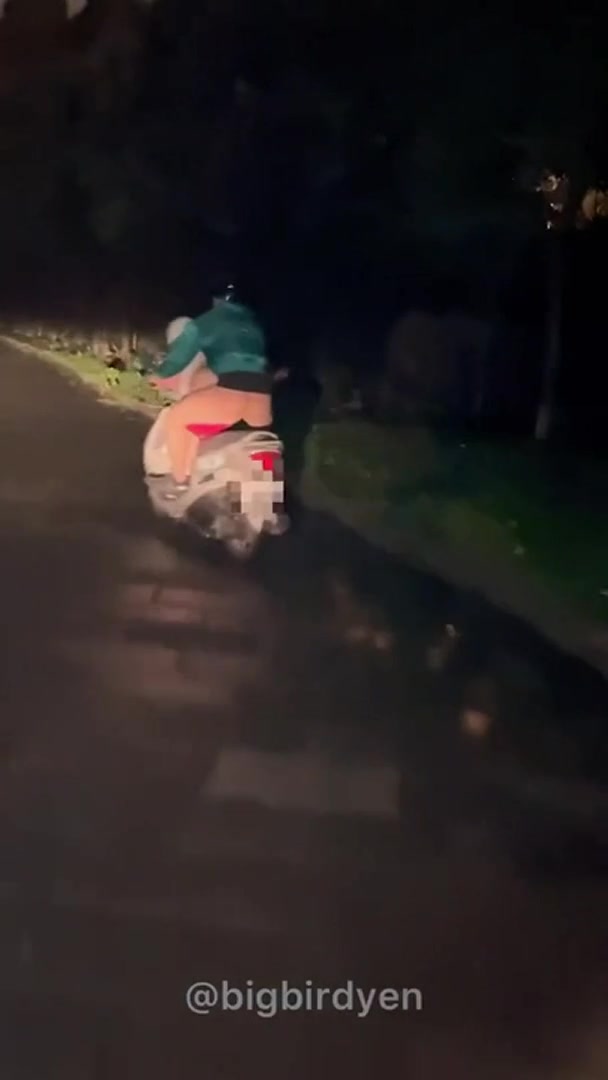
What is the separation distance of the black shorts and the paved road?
105 millimetres

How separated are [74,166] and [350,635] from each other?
20.2 inches

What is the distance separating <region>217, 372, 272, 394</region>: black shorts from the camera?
3.87 feet

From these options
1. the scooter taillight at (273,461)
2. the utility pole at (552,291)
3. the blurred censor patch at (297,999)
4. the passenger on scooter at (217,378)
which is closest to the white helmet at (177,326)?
the passenger on scooter at (217,378)

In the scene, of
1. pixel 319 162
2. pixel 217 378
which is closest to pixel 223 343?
pixel 217 378

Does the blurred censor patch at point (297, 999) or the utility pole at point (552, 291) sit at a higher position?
the utility pole at point (552, 291)

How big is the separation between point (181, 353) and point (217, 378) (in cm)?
4

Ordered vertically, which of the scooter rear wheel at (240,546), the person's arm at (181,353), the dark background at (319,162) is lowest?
the scooter rear wheel at (240,546)

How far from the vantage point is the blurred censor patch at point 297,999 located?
1171mm

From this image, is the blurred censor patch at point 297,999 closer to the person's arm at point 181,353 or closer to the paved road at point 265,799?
the paved road at point 265,799

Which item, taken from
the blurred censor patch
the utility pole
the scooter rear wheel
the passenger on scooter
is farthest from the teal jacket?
the blurred censor patch

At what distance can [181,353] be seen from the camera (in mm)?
1180

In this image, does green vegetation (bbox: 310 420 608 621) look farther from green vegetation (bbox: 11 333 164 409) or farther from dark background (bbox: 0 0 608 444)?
green vegetation (bbox: 11 333 164 409)

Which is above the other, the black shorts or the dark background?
the dark background

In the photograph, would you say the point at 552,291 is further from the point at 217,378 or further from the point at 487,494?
the point at 217,378
